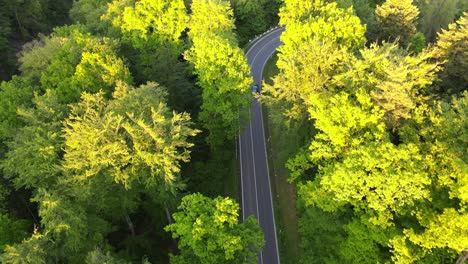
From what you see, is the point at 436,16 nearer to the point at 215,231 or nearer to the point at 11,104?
the point at 215,231

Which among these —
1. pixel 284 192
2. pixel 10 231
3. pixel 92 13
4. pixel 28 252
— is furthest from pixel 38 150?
pixel 92 13

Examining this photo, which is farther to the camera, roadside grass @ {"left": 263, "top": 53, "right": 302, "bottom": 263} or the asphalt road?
the asphalt road

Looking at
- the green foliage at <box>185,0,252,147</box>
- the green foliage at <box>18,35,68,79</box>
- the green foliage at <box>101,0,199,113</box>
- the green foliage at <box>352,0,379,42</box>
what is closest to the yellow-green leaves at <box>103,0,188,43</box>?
the green foliage at <box>101,0,199,113</box>

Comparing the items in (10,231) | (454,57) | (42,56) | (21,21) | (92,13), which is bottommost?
(10,231)

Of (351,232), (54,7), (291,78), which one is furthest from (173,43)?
(54,7)

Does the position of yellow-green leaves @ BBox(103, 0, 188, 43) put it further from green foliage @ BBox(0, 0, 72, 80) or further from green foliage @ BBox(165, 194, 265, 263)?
green foliage @ BBox(0, 0, 72, 80)

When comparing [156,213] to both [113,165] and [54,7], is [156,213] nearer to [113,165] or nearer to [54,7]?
[113,165]
